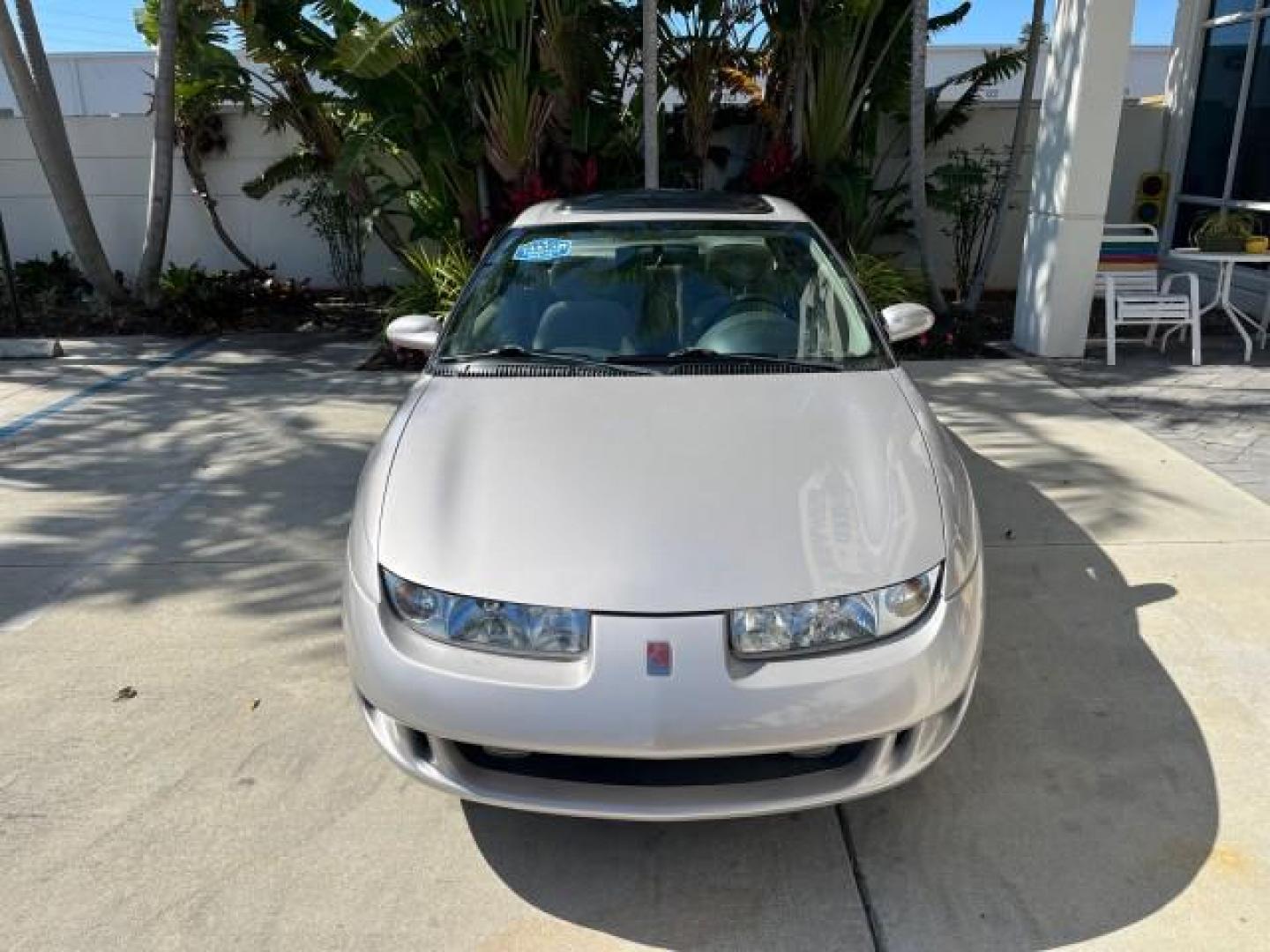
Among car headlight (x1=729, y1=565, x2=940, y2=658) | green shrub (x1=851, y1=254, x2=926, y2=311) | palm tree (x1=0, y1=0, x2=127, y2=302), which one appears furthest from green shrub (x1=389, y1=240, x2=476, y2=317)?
car headlight (x1=729, y1=565, x2=940, y2=658)

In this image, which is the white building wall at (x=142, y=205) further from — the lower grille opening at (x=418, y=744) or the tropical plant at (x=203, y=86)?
the lower grille opening at (x=418, y=744)

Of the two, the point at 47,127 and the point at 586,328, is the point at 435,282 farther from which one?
the point at 586,328

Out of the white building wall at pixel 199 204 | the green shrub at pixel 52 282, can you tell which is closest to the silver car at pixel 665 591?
the white building wall at pixel 199 204

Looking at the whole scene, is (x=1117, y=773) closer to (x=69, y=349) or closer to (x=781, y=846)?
(x=781, y=846)

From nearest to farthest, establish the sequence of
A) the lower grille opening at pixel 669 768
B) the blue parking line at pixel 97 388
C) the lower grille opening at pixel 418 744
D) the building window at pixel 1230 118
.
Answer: the lower grille opening at pixel 669 768, the lower grille opening at pixel 418 744, the blue parking line at pixel 97 388, the building window at pixel 1230 118

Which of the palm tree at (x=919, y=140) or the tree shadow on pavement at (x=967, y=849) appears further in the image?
the palm tree at (x=919, y=140)

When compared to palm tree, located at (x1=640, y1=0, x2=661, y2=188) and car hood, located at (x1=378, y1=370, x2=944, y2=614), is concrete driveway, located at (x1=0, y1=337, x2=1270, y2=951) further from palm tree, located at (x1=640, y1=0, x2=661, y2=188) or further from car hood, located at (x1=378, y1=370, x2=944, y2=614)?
palm tree, located at (x1=640, y1=0, x2=661, y2=188)

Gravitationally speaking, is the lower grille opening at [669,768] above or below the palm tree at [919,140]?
below

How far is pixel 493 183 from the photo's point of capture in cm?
895

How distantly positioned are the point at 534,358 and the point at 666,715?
1599mm

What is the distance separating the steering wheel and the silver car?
215 millimetres

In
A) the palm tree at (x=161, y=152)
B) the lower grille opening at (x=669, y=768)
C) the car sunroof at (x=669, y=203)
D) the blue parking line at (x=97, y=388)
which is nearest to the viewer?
the lower grille opening at (x=669, y=768)

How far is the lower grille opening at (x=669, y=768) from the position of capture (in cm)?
230

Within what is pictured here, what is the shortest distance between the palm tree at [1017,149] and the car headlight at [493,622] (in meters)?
7.61
